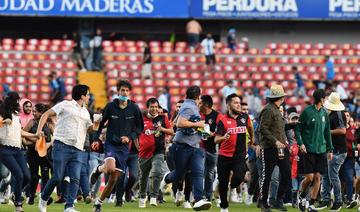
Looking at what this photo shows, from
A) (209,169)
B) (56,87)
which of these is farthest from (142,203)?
(56,87)

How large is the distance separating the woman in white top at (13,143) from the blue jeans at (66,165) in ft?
2.37

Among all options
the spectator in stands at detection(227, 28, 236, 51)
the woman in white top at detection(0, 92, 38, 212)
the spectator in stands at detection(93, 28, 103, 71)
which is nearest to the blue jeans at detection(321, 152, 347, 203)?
the woman in white top at detection(0, 92, 38, 212)

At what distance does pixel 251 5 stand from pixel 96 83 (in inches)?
277

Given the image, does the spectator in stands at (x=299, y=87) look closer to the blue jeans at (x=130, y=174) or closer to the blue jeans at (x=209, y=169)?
the blue jeans at (x=209, y=169)

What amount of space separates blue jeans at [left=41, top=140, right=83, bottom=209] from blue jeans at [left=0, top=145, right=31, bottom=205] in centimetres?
69

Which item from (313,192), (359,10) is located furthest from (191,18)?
(313,192)

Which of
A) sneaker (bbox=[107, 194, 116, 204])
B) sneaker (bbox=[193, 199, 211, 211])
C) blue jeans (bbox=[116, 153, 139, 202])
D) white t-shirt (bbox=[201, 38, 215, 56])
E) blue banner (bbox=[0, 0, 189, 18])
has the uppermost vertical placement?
blue banner (bbox=[0, 0, 189, 18])

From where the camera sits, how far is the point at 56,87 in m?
Answer: 40.6

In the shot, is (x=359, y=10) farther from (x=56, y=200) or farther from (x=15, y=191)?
(x=15, y=191)

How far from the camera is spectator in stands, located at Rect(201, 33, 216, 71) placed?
146 ft

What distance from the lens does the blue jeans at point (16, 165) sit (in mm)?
20250

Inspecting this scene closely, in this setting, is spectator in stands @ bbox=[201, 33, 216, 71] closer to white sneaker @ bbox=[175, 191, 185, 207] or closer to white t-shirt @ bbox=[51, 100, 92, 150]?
white sneaker @ bbox=[175, 191, 185, 207]

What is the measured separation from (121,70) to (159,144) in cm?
2034

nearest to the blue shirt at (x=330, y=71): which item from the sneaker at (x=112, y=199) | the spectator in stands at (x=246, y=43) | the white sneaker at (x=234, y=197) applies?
the spectator in stands at (x=246, y=43)
